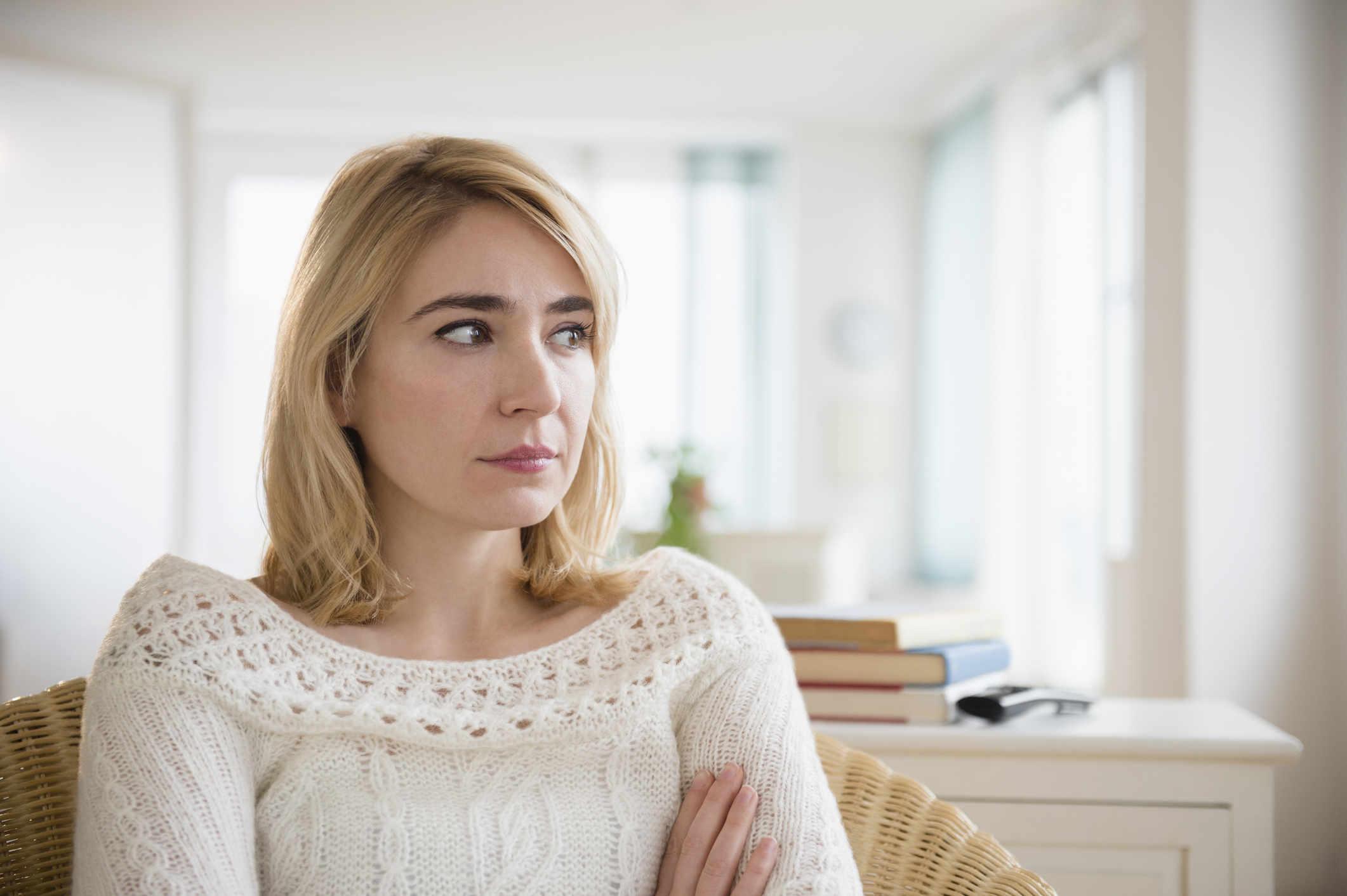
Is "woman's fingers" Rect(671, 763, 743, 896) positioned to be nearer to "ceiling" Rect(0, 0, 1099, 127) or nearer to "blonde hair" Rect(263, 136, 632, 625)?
"blonde hair" Rect(263, 136, 632, 625)

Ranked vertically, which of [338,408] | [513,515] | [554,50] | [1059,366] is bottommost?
[513,515]

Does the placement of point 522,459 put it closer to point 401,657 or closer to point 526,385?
point 526,385

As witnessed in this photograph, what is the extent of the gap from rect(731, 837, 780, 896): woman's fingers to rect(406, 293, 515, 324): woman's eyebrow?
23.7 inches

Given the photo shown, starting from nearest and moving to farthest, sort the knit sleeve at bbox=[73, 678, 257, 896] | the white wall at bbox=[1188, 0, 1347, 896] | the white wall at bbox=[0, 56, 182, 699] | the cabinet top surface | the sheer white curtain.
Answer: the knit sleeve at bbox=[73, 678, 257, 896]
the cabinet top surface
the white wall at bbox=[1188, 0, 1347, 896]
the white wall at bbox=[0, 56, 182, 699]
the sheer white curtain

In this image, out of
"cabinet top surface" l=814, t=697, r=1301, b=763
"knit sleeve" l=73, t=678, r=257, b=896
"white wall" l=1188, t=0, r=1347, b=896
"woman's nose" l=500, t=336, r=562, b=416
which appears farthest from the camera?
"white wall" l=1188, t=0, r=1347, b=896

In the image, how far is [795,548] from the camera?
16.5 ft

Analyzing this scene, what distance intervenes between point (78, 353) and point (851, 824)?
4.31 meters

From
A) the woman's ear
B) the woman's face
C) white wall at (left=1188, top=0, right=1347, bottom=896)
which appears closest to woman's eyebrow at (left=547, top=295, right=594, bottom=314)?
the woman's face

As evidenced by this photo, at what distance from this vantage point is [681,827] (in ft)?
3.69

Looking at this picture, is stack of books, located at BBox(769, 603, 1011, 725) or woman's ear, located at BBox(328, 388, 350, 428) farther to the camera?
stack of books, located at BBox(769, 603, 1011, 725)

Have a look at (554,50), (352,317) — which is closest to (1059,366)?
(554,50)

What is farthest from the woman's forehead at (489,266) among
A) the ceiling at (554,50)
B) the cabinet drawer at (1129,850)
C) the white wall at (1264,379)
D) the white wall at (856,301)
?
the white wall at (856,301)

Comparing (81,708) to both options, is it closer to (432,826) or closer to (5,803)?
(5,803)

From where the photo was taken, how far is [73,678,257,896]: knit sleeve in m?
0.94
